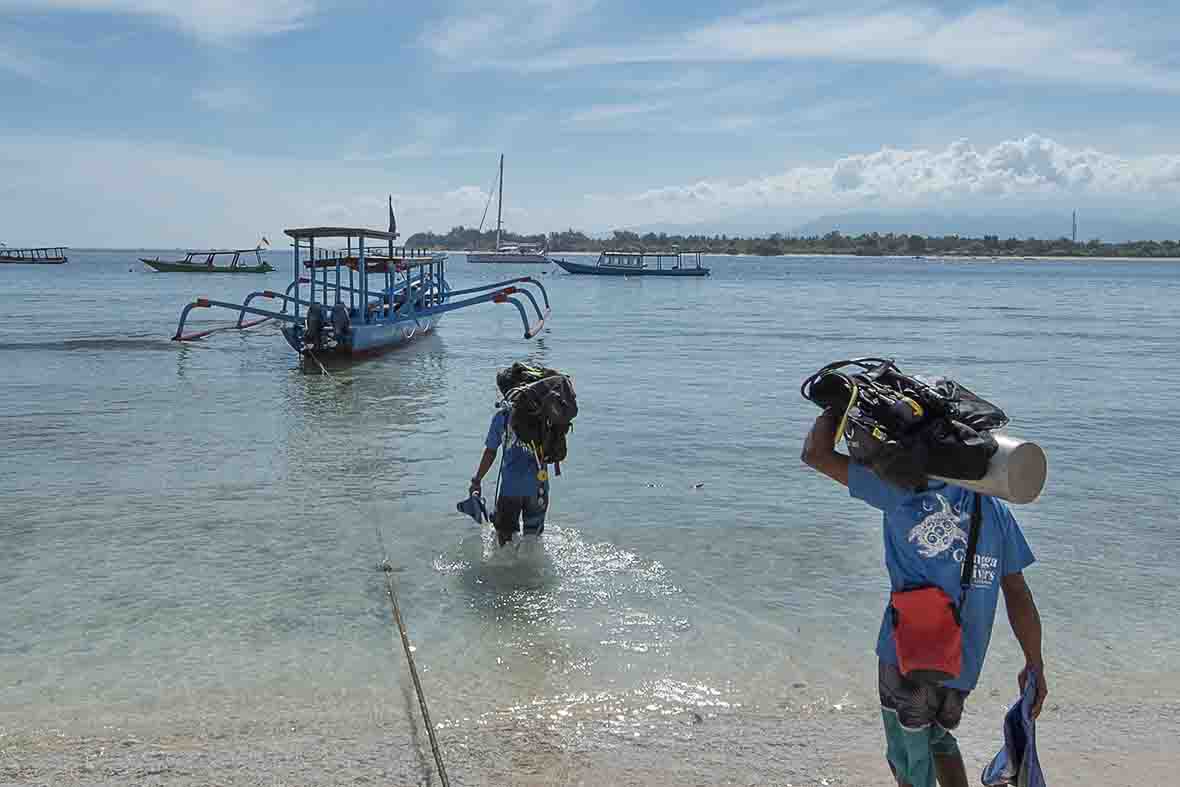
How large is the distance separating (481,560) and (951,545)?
455 centimetres

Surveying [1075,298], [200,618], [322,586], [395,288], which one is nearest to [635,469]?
[322,586]

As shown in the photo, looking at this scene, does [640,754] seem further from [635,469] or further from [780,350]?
[780,350]

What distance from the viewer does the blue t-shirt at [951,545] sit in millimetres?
3057

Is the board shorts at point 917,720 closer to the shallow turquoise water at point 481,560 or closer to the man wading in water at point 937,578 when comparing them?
the man wading in water at point 937,578

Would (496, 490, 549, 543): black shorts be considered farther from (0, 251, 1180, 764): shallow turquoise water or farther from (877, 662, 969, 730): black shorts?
(877, 662, 969, 730): black shorts

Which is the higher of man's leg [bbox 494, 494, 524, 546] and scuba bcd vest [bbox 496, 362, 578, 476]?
scuba bcd vest [bbox 496, 362, 578, 476]

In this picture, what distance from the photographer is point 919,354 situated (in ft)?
78.8

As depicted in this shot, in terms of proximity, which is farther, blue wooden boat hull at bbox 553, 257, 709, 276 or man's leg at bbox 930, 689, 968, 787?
Result: blue wooden boat hull at bbox 553, 257, 709, 276

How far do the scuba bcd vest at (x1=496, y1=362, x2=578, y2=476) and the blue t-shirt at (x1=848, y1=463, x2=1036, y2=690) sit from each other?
292 cm

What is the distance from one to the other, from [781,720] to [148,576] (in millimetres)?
4438

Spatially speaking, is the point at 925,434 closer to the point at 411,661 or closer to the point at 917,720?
the point at 917,720

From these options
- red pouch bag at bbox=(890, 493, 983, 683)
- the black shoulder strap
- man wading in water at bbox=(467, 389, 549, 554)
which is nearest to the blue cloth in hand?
red pouch bag at bbox=(890, 493, 983, 683)

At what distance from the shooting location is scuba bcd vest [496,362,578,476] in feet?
19.3

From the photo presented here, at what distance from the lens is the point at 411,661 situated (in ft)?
17.3
